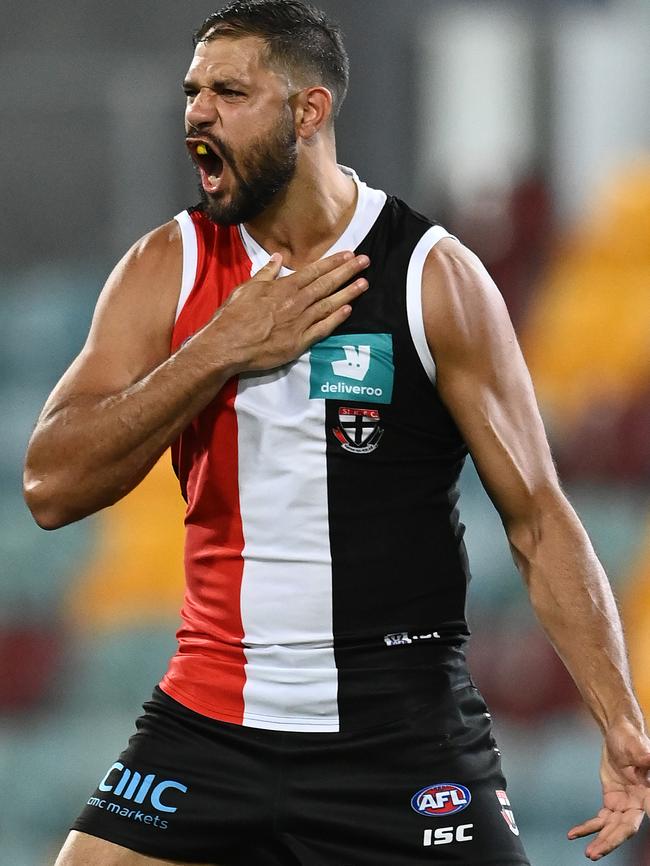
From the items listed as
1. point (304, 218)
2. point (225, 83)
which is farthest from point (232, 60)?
point (304, 218)

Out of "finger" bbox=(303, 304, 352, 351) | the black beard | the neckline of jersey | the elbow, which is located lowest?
the elbow

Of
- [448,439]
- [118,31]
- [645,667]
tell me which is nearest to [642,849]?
[645,667]

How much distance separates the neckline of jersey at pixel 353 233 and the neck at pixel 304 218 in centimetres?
1

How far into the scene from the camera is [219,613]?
2715mm

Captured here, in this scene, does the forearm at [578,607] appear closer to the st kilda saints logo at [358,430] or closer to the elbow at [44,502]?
the st kilda saints logo at [358,430]

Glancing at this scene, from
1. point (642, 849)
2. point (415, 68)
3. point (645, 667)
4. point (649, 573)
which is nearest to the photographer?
point (642, 849)

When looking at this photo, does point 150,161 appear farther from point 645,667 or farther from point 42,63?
point 645,667

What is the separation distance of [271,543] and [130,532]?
4563mm

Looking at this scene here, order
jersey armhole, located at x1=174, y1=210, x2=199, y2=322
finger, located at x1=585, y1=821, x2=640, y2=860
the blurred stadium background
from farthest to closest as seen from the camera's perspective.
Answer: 1. the blurred stadium background
2. jersey armhole, located at x1=174, y1=210, x2=199, y2=322
3. finger, located at x1=585, y1=821, x2=640, y2=860

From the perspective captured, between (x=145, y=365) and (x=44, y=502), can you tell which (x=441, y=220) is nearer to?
(x=145, y=365)

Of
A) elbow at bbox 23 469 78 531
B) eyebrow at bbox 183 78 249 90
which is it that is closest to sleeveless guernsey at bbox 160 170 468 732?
elbow at bbox 23 469 78 531

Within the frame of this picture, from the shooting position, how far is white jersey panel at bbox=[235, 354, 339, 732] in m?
2.66

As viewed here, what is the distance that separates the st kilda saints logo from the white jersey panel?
3cm

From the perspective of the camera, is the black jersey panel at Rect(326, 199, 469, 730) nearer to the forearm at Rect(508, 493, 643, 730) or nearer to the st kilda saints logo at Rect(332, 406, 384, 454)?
the st kilda saints logo at Rect(332, 406, 384, 454)
